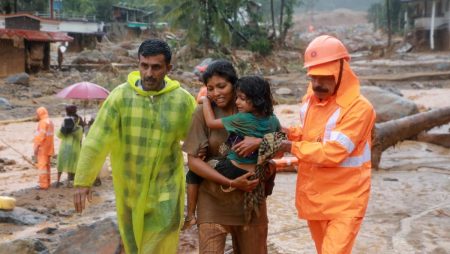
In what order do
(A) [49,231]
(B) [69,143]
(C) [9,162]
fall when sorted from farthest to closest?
(C) [9,162] < (B) [69,143] < (A) [49,231]

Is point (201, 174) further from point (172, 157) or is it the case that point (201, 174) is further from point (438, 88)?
point (438, 88)

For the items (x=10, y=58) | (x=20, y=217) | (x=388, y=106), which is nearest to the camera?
(x=20, y=217)

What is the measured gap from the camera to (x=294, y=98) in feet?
72.6

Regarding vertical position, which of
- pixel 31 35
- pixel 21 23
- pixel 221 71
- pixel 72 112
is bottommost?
pixel 72 112

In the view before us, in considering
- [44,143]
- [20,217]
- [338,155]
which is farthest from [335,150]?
[44,143]

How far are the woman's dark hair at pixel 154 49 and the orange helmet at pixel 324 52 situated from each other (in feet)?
2.62

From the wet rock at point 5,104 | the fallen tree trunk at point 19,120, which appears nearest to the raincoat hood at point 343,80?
the fallen tree trunk at point 19,120

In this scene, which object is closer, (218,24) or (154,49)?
(154,49)

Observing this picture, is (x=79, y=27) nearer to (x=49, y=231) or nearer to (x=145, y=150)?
(x=49, y=231)

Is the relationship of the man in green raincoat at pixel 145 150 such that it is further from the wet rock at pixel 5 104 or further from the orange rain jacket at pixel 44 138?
the wet rock at pixel 5 104

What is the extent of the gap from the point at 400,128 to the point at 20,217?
5444 mm

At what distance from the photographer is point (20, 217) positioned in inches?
302

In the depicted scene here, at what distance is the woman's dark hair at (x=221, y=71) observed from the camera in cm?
334

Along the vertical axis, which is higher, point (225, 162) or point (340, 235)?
point (225, 162)
